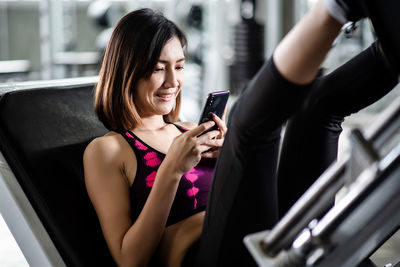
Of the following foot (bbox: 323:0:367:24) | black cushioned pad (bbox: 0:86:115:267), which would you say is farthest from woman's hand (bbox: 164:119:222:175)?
foot (bbox: 323:0:367:24)

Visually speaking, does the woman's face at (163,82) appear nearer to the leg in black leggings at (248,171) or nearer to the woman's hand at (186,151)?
the woman's hand at (186,151)

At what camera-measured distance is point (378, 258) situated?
59.9 inches

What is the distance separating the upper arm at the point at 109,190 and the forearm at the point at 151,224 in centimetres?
2

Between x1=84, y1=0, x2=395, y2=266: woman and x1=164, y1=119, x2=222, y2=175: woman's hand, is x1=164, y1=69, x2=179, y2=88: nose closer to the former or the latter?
x1=84, y1=0, x2=395, y2=266: woman

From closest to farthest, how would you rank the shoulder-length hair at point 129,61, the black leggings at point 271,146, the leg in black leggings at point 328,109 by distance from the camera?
the black leggings at point 271,146 < the leg in black leggings at point 328,109 < the shoulder-length hair at point 129,61

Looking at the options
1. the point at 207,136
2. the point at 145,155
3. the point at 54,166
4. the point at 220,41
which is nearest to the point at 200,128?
the point at 207,136

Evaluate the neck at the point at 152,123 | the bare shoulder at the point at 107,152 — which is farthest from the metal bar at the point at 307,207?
the neck at the point at 152,123

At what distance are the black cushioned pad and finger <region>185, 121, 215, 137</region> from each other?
0.99ft

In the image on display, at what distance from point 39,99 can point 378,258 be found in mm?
1115

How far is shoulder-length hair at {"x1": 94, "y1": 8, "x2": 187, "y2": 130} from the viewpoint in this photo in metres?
1.03

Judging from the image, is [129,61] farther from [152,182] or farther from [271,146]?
[271,146]

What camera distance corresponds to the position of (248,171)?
0.80 metres

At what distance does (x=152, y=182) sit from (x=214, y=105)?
21 cm

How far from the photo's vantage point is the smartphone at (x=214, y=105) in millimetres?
1003
